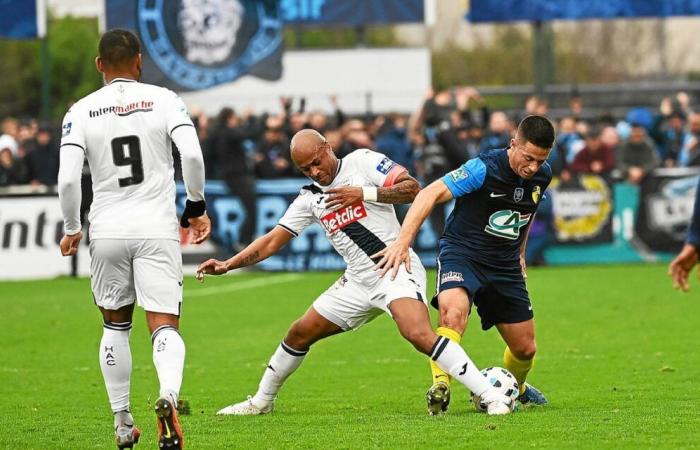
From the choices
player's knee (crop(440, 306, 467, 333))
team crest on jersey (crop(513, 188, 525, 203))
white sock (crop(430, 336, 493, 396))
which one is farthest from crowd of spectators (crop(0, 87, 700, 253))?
white sock (crop(430, 336, 493, 396))

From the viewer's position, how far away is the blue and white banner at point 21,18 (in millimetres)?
29500

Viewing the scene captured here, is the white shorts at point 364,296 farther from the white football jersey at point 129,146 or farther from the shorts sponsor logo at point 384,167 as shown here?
the white football jersey at point 129,146

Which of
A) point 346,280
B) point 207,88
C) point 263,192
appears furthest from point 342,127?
point 346,280

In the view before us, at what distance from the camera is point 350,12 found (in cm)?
3077

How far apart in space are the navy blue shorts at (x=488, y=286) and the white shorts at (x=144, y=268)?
2083 millimetres

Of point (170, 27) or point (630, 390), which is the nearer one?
point (630, 390)

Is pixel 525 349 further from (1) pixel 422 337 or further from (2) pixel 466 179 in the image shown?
(2) pixel 466 179

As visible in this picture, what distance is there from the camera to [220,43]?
99.5ft

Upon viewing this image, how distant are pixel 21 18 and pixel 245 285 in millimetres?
9762

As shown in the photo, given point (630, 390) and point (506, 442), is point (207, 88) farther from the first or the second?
point (506, 442)

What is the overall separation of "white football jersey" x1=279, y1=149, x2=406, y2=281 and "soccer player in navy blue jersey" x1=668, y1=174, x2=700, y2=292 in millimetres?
1878

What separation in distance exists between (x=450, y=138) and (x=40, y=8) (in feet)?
31.4

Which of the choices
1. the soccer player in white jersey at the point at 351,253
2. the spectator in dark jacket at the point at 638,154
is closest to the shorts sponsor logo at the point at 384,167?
the soccer player in white jersey at the point at 351,253

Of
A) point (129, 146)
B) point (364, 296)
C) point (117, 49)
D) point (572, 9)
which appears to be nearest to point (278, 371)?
point (364, 296)
